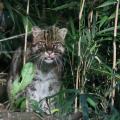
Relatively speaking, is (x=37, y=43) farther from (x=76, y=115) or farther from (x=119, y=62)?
(x=76, y=115)

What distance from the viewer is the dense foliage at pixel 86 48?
5801mm

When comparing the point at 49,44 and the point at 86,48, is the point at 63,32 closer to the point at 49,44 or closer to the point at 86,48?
the point at 49,44

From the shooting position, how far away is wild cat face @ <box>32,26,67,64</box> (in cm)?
666

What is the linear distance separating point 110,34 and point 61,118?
4.33ft

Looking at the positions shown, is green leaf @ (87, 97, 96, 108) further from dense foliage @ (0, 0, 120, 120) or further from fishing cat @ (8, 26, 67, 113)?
fishing cat @ (8, 26, 67, 113)

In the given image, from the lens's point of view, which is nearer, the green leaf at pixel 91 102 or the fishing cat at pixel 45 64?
the green leaf at pixel 91 102

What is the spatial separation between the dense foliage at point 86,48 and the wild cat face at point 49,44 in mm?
101

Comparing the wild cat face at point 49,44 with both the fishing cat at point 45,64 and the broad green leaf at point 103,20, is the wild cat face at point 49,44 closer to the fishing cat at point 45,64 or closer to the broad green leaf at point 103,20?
the fishing cat at point 45,64

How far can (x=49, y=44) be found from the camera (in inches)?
266

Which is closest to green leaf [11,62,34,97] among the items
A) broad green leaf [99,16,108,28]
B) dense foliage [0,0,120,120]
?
dense foliage [0,0,120,120]

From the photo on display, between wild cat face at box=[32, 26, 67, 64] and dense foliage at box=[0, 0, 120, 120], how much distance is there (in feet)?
0.33

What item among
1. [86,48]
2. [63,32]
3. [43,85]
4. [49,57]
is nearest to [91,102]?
[86,48]

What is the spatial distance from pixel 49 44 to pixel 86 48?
72cm

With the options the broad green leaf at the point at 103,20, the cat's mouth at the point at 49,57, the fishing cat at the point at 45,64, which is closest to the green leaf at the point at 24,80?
the cat's mouth at the point at 49,57
